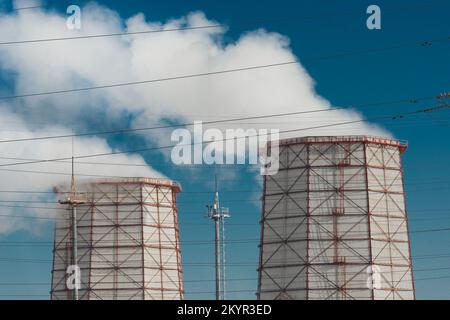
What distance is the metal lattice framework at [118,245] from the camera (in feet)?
344

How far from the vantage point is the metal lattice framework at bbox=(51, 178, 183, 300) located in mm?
104750

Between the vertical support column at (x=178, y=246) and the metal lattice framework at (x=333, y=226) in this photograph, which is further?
the vertical support column at (x=178, y=246)

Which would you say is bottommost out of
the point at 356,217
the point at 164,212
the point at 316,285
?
the point at 316,285

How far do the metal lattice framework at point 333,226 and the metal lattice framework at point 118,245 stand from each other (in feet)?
59.2

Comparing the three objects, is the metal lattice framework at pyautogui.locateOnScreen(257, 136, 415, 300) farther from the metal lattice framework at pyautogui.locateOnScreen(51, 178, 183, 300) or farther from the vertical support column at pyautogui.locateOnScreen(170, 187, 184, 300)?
the vertical support column at pyautogui.locateOnScreen(170, 187, 184, 300)

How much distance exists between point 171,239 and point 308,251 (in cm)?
2441

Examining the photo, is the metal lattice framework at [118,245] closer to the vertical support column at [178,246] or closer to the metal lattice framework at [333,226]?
the vertical support column at [178,246]

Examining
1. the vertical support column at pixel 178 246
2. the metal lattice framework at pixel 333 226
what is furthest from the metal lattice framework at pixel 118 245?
the metal lattice framework at pixel 333 226

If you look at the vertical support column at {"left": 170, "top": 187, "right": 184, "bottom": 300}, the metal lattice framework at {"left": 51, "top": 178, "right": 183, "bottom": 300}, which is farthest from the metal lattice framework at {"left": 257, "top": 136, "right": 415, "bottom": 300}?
the vertical support column at {"left": 170, "top": 187, "right": 184, "bottom": 300}

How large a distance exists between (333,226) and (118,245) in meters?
26.7

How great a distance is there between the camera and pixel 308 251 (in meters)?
90.2

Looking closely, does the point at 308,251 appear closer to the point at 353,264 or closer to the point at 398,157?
the point at 353,264
